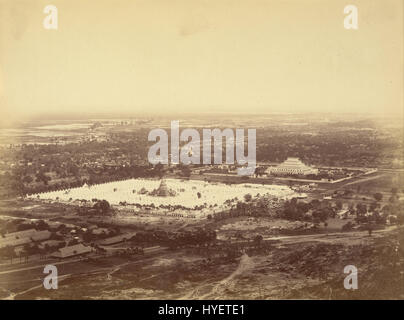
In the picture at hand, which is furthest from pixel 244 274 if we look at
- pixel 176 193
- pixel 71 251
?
pixel 71 251

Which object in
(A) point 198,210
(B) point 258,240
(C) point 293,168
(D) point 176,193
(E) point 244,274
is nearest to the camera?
(E) point 244,274

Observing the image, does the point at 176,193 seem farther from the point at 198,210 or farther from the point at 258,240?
the point at 258,240

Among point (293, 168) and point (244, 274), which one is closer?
point (244, 274)

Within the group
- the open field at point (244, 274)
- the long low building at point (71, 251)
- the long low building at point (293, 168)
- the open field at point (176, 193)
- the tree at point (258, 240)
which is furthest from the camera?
the long low building at point (293, 168)

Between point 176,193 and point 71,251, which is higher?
point 176,193

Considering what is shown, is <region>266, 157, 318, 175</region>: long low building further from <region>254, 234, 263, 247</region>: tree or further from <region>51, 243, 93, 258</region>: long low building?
<region>51, 243, 93, 258</region>: long low building

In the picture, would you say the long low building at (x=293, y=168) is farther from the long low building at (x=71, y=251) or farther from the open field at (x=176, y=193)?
the long low building at (x=71, y=251)

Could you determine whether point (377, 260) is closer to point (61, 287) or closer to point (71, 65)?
point (61, 287)

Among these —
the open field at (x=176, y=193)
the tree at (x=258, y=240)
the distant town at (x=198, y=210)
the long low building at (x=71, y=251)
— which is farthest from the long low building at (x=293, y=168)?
the long low building at (x=71, y=251)

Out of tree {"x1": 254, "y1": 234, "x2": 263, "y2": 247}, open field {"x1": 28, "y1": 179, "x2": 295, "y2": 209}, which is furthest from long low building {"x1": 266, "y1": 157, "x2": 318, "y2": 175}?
tree {"x1": 254, "y1": 234, "x2": 263, "y2": 247}

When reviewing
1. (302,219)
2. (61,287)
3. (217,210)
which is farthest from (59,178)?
(302,219)

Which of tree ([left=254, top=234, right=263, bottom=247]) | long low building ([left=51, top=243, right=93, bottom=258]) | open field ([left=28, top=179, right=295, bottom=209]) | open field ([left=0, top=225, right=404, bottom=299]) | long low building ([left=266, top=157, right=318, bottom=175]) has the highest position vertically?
long low building ([left=266, top=157, right=318, bottom=175])
